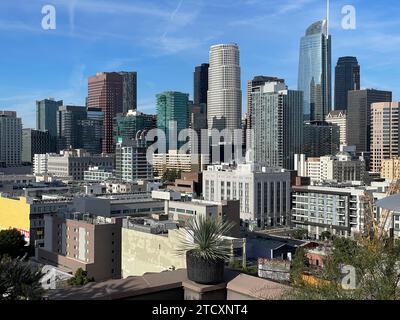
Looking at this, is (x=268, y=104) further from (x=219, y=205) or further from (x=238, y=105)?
(x=219, y=205)

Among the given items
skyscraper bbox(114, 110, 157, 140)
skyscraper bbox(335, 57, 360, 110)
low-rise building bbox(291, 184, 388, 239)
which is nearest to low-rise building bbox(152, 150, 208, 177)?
skyscraper bbox(114, 110, 157, 140)

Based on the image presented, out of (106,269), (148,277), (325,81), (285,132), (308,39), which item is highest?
(308,39)

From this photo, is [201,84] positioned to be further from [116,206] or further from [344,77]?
[116,206]

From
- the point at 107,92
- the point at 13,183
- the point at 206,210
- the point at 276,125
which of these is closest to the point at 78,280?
the point at 206,210

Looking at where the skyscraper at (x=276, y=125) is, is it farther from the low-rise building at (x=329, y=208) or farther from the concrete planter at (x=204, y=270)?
the concrete planter at (x=204, y=270)
